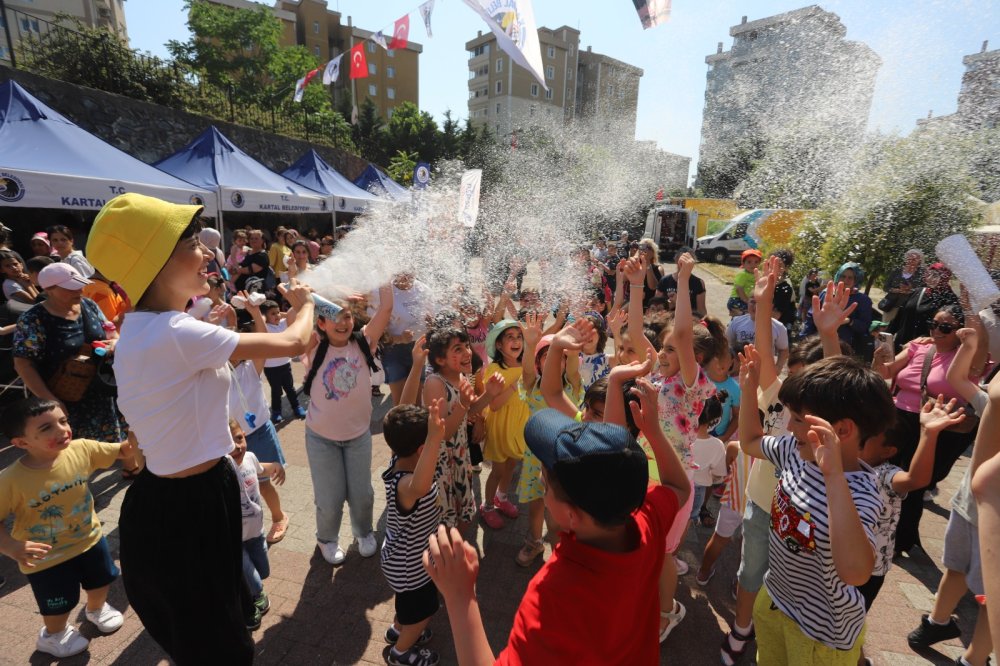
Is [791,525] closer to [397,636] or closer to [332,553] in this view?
[397,636]

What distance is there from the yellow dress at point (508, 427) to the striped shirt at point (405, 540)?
1.25 m

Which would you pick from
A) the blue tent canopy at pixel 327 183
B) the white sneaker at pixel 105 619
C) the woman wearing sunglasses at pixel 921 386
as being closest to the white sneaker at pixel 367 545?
the white sneaker at pixel 105 619

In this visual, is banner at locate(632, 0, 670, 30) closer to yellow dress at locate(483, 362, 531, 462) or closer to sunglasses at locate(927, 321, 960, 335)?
sunglasses at locate(927, 321, 960, 335)

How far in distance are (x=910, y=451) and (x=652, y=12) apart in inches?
245

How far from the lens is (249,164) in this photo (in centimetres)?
1182

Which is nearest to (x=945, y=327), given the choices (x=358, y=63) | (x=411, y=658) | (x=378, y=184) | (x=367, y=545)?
(x=411, y=658)

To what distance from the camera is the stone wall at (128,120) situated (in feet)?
36.2

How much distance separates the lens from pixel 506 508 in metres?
4.05

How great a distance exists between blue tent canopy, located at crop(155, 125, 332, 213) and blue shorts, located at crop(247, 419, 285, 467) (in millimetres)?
8278

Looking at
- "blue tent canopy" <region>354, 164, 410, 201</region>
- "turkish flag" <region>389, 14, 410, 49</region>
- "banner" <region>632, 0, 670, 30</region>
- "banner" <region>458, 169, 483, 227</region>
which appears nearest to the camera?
"banner" <region>458, 169, 483, 227</region>

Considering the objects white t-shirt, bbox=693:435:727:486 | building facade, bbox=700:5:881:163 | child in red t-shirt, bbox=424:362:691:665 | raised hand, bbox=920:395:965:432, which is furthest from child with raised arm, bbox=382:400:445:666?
building facade, bbox=700:5:881:163

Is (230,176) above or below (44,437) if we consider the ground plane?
above

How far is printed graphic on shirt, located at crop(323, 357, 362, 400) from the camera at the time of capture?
10.6ft

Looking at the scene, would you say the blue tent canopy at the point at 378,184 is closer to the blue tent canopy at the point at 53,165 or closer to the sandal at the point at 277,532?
the blue tent canopy at the point at 53,165
